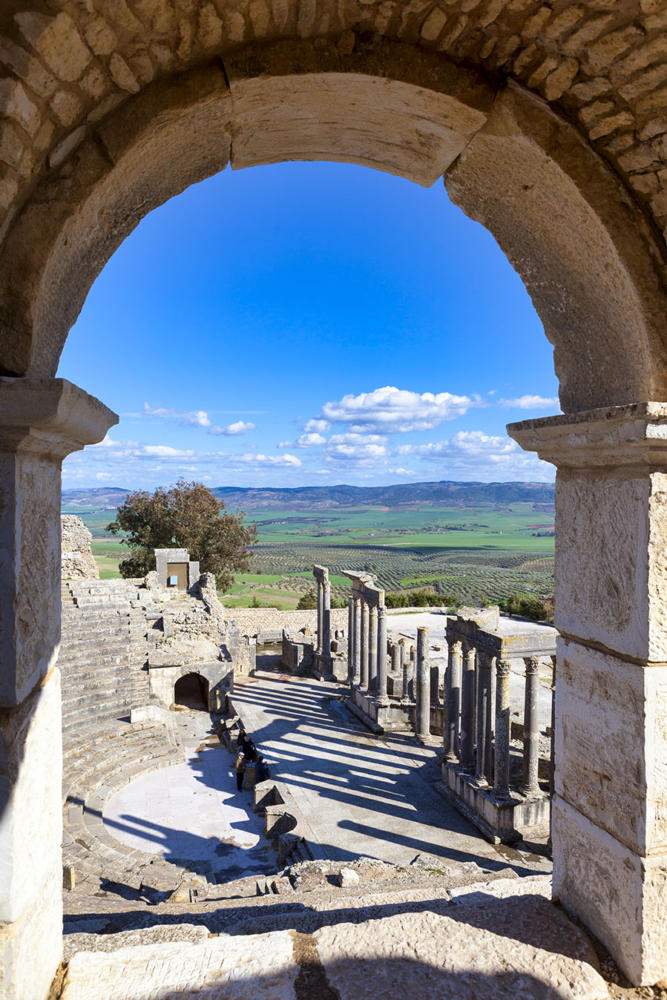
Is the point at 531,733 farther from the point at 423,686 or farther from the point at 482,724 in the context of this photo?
the point at 423,686

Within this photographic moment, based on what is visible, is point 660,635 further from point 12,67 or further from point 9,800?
point 12,67

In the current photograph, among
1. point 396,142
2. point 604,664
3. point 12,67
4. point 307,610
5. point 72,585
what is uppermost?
point 396,142

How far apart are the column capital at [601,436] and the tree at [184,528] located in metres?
27.1

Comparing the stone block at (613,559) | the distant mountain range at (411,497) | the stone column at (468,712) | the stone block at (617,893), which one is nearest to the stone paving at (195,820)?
the stone column at (468,712)

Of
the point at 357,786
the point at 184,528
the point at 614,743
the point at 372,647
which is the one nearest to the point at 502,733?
the point at 357,786

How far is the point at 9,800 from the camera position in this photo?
2.04m

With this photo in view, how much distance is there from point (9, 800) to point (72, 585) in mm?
16140

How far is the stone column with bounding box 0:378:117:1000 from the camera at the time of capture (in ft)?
6.64

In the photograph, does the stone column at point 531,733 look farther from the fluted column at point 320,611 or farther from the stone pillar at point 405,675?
the fluted column at point 320,611

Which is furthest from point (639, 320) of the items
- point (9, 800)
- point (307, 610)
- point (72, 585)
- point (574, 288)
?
point (307, 610)

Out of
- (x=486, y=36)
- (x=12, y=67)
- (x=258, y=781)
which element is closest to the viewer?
(x=12, y=67)

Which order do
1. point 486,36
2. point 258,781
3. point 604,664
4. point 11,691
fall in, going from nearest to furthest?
point 11,691
point 486,36
point 604,664
point 258,781

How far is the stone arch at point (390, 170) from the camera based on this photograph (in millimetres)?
2117

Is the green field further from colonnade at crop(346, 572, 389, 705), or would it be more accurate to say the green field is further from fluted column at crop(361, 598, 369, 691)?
fluted column at crop(361, 598, 369, 691)
